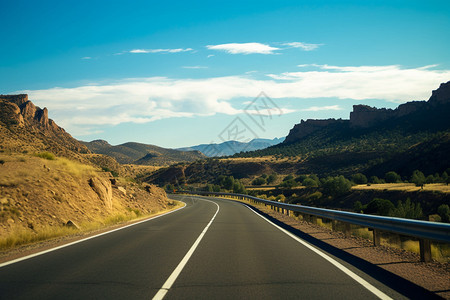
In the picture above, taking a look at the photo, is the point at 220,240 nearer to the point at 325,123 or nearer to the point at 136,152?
the point at 325,123

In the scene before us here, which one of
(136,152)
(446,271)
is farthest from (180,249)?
(136,152)

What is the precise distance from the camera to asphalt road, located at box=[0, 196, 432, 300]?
18.4 feet

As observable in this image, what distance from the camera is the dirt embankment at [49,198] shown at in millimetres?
13680

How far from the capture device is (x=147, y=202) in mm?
34531

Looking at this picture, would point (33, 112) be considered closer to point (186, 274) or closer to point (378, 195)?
point (378, 195)

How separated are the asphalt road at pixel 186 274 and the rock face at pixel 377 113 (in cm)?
13067

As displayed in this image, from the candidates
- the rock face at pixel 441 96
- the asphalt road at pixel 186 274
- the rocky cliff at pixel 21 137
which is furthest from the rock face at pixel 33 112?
the rock face at pixel 441 96

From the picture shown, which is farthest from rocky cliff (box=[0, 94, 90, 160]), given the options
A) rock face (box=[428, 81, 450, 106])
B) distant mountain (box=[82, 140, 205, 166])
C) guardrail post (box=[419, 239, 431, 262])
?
rock face (box=[428, 81, 450, 106])

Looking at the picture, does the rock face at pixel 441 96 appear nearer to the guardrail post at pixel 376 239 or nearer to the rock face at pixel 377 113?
the rock face at pixel 377 113

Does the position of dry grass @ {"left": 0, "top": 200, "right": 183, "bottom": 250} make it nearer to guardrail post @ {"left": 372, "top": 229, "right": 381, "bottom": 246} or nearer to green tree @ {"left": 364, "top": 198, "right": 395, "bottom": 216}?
guardrail post @ {"left": 372, "top": 229, "right": 381, "bottom": 246}

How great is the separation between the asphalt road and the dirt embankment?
13.8 ft

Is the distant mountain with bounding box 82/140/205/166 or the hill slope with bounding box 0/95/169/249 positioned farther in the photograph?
the distant mountain with bounding box 82/140/205/166

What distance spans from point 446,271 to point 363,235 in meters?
6.18

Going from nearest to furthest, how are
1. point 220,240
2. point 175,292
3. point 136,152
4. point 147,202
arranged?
point 175,292
point 220,240
point 147,202
point 136,152
